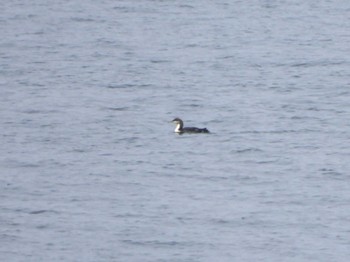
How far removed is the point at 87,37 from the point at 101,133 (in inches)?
613

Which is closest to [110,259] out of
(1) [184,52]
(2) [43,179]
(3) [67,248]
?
(3) [67,248]

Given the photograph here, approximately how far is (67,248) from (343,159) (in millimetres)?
8994

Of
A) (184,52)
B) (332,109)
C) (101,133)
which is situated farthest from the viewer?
(184,52)

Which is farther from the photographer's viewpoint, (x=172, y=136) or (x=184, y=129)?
(x=172, y=136)

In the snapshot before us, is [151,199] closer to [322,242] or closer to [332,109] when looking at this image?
[322,242]

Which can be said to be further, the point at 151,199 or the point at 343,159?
the point at 343,159

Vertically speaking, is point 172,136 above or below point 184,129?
below

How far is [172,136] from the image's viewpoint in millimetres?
36562

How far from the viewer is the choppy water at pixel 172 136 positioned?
27656 mm

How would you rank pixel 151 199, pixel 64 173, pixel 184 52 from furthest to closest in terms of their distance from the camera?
pixel 184 52 → pixel 64 173 → pixel 151 199

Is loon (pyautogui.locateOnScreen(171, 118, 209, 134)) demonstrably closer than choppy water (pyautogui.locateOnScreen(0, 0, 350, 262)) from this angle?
No

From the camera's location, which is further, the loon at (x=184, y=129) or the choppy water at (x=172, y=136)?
the loon at (x=184, y=129)

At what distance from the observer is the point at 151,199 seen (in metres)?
30.2

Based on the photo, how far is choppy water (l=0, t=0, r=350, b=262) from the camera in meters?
27.7
